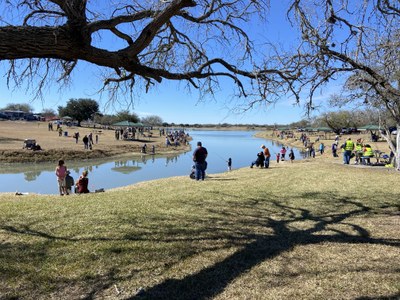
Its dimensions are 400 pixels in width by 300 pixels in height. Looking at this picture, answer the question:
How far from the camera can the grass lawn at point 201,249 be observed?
3961mm

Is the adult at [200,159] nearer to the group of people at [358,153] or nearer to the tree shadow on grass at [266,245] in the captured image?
the tree shadow on grass at [266,245]

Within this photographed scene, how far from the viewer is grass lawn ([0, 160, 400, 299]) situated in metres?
3.96

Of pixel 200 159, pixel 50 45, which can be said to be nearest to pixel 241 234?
pixel 50 45

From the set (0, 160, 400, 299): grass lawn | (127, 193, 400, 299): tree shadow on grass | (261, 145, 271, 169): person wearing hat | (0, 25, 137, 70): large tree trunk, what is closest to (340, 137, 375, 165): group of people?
(261, 145, 271, 169): person wearing hat

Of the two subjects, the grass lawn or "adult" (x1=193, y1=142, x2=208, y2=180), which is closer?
the grass lawn

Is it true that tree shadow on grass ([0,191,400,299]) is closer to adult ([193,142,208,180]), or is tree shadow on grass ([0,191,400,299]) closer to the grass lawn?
the grass lawn

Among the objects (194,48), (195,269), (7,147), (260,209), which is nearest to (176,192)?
(260,209)

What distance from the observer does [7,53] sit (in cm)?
389

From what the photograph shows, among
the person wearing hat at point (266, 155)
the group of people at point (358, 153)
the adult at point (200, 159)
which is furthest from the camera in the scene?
the group of people at point (358, 153)

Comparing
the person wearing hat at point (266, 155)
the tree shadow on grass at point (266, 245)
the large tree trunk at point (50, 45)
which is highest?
the large tree trunk at point (50, 45)

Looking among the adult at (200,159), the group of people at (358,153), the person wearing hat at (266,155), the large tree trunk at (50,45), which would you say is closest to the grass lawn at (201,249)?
the large tree trunk at (50,45)

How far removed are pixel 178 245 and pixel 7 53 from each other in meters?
3.40

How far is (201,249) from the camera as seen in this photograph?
525 cm

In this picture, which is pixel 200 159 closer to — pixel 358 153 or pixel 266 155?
pixel 266 155
